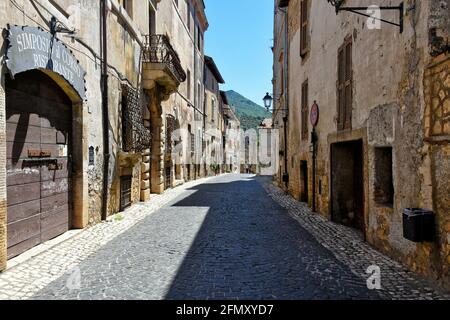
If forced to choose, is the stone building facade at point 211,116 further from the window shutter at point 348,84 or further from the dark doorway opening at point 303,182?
the window shutter at point 348,84

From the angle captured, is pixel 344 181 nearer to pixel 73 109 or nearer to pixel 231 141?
pixel 73 109

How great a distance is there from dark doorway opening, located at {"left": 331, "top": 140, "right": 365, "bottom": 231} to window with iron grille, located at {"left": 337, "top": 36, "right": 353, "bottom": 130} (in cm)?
69

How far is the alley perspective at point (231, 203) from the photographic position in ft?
13.9

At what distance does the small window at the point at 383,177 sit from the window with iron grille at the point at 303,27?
20.1ft

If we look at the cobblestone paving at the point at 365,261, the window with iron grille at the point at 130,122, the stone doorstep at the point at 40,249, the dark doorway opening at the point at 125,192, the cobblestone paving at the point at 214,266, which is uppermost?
the window with iron grille at the point at 130,122

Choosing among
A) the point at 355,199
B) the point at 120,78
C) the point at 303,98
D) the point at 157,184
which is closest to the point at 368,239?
the point at 355,199

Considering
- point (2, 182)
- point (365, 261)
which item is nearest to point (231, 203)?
point (365, 261)

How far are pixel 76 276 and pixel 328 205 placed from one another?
20.0 feet

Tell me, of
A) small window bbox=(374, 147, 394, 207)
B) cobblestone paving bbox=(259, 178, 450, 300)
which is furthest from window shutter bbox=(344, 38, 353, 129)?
cobblestone paving bbox=(259, 178, 450, 300)

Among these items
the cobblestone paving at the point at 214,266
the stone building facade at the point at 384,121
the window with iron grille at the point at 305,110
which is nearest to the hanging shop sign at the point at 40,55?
the cobblestone paving at the point at 214,266

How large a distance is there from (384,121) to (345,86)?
7.49 feet

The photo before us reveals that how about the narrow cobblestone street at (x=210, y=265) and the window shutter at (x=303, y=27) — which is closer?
the narrow cobblestone street at (x=210, y=265)

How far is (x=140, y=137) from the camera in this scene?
37.8 feet

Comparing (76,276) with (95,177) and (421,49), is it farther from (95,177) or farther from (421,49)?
(421,49)
